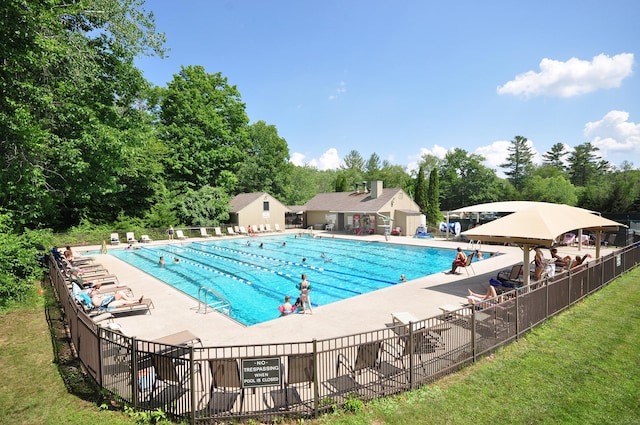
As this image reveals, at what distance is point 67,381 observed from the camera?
6.31 meters

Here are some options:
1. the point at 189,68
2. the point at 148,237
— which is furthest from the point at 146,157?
the point at 189,68

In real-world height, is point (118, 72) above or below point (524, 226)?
above

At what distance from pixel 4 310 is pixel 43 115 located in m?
9.08

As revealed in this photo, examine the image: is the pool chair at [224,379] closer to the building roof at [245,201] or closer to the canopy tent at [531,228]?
the canopy tent at [531,228]

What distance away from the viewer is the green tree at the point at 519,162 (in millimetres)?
70500

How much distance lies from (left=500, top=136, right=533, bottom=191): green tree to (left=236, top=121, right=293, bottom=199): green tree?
50.2 m

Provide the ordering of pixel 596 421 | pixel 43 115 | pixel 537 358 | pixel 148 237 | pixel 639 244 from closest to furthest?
1. pixel 596 421
2. pixel 537 358
3. pixel 43 115
4. pixel 639 244
5. pixel 148 237

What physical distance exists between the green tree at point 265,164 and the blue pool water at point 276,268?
813 inches

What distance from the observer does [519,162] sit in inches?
2810

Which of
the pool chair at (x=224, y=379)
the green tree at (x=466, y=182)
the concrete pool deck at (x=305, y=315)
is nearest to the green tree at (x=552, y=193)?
the green tree at (x=466, y=182)

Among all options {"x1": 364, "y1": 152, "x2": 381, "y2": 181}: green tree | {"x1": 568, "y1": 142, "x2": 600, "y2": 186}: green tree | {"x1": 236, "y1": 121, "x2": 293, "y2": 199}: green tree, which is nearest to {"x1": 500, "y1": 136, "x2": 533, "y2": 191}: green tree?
{"x1": 568, "y1": 142, "x2": 600, "y2": 186}: green tree

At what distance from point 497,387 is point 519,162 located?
77939 mm

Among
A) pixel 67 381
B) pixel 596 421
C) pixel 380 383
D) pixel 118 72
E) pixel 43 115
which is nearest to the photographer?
pixel 596 421

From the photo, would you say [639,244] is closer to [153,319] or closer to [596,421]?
[596,421]
